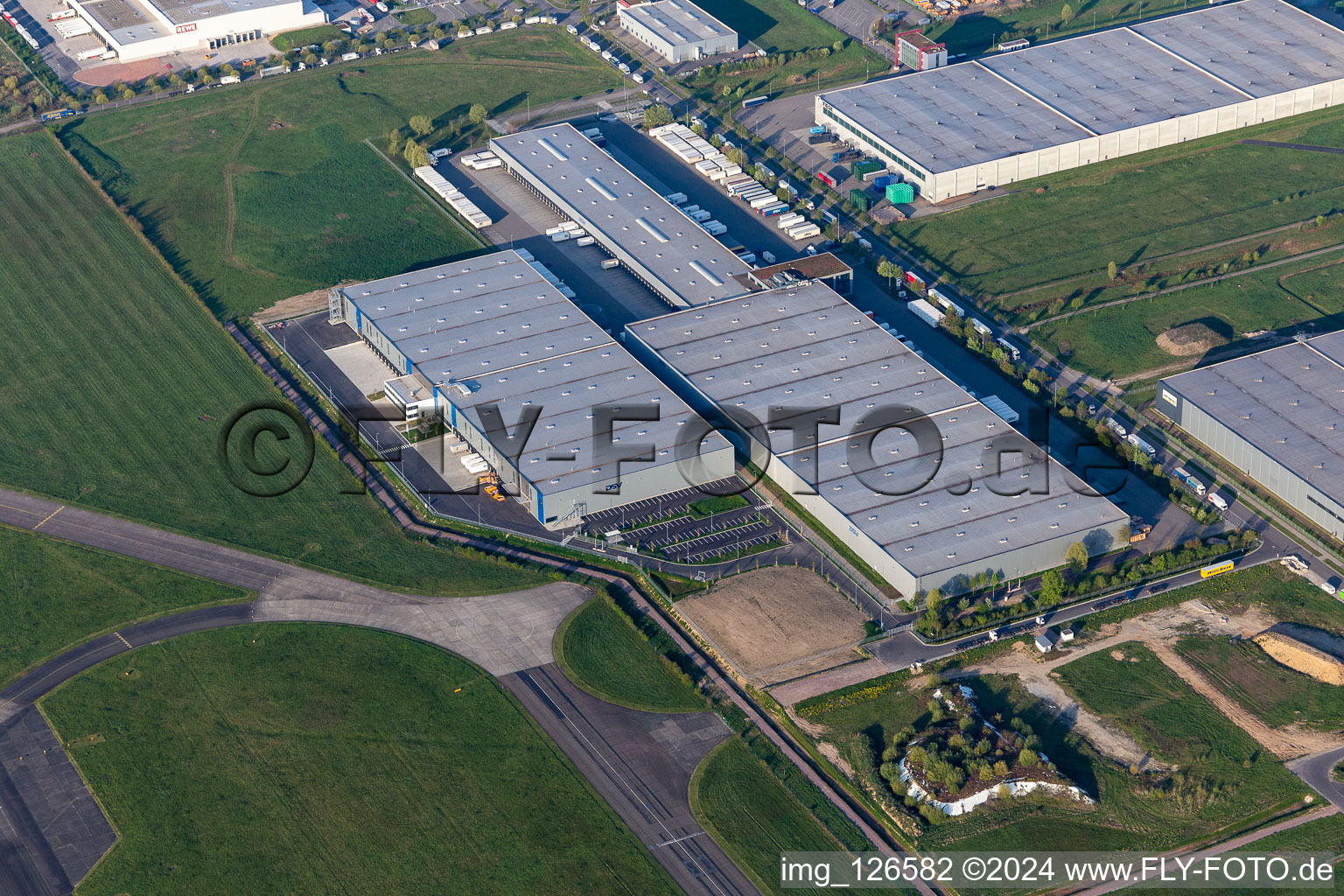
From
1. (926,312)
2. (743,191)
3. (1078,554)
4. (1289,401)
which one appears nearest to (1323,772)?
(1078,554)

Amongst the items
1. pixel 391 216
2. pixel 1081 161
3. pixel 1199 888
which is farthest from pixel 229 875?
pixel 1081 161

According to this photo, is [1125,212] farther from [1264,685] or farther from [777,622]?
[777,622]

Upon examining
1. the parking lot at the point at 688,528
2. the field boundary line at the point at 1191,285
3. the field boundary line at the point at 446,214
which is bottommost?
the parking lot at the point at 688,528

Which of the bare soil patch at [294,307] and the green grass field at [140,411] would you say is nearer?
the green grass field at [140,411]

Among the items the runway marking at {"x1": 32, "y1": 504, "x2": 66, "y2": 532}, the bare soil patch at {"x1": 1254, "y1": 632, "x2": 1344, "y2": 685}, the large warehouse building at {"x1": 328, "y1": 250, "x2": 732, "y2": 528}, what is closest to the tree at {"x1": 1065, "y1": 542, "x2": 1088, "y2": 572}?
the bare soil patch at {"x1": 1254, "y1": 632, "x2": 1344, "y2": 685}

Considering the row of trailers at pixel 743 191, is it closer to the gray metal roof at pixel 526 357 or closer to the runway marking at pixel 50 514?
the gray metal roof at pixel 526 357

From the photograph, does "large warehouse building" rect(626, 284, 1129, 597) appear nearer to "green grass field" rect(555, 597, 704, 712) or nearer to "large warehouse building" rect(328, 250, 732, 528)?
"large warehouse building" rect(328, 250, 732, 528)

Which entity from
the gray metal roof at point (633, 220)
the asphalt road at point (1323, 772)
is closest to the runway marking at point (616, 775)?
the asphalt road at point (1323, 772)
